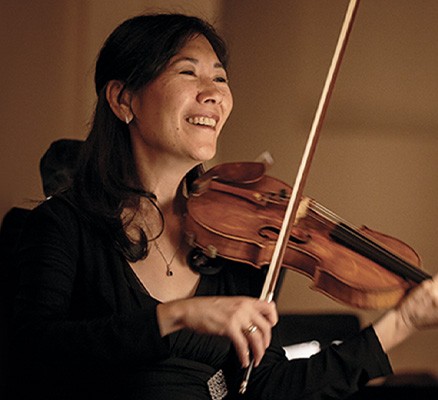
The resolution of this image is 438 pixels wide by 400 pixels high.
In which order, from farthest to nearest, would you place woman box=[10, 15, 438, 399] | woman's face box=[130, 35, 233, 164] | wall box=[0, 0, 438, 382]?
1. wall box=[0, 0, 438, 382]
2. woman's face box=[130, 35, 233, 164]
3. woman box=[10, 15, 438, 399]

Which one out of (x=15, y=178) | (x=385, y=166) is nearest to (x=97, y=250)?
(x=15, y=178)

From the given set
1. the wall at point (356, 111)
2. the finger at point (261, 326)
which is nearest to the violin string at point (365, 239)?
the finger at point (261, 326)

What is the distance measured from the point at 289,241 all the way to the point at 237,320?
36cm

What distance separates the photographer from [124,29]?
149 cm

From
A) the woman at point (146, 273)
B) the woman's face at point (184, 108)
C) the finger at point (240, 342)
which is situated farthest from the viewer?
the woman's face at point (184, 108)

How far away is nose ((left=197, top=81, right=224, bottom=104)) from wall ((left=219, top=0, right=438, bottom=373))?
50.1 inches

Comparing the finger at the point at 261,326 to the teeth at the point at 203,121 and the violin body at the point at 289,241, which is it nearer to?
the violin body at the point at 289,241

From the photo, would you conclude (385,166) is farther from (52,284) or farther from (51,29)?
(52,284)

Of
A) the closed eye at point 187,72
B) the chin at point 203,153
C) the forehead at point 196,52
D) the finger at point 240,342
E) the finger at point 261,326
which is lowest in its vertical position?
the finger at point 240,342

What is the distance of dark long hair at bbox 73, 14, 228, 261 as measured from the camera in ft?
4.73

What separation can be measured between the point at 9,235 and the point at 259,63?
1.45m

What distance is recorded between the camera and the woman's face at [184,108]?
4.67 ft

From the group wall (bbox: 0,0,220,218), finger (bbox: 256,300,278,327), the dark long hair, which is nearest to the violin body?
the dark long hair

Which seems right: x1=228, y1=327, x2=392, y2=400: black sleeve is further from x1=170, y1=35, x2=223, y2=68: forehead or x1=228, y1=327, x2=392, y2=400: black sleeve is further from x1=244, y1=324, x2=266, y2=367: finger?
x1=170, y1=35, x2=223, y2=68: forehead
